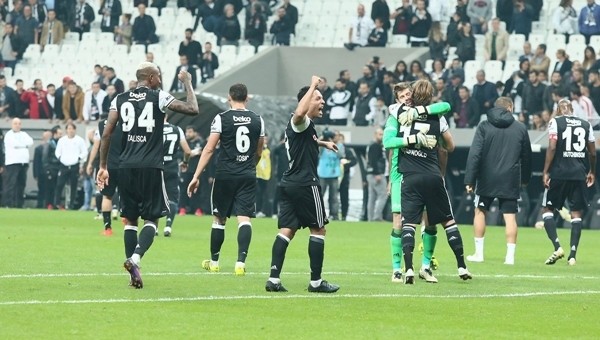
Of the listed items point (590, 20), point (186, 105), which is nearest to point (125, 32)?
point (590, 20)

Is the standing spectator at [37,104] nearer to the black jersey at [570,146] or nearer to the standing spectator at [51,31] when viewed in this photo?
the standing spectator at [51,31]

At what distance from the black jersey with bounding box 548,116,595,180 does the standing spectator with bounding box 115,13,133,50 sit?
77.8ft

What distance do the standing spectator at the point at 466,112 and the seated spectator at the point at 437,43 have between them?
3.11 metres

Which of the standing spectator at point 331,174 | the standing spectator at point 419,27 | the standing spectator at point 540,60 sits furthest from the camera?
the standing spectator at point 419,27

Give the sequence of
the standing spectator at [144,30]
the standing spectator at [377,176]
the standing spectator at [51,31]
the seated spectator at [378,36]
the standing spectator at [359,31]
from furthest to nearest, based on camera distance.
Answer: the standing spectator at [51,31], the standing spectator at [144,30], the standing spectator at [359,31], the seated spectator at [378,36], the standing spectator at [377,176]

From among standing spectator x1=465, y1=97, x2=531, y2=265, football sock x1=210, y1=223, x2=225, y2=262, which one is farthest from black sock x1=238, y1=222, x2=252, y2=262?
standing spectator x1=465, y1=97, x2=531, y2=265

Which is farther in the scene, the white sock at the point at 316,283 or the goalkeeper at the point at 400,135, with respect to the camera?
the goalkeeper at the point at 400,135

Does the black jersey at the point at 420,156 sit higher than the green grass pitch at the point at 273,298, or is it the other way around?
the black jersey at the point at 420,156

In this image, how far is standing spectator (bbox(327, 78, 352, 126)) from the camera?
1346 inches

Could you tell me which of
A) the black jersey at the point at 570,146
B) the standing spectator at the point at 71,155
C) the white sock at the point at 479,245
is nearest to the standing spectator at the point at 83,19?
the standing spectator at the point at 71,155

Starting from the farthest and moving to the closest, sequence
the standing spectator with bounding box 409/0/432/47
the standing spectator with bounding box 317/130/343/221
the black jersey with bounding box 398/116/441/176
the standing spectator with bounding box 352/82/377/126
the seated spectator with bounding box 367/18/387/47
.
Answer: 1. the seated spectator with bounding box 367/18/387/47
2. the standing spectator with bounding box 409/0/432/47
3. the standing spectator with bounding box 352/82/377/126
4. the standing spectator with bounding box 317/130/343/221
5. the black jersey with bounding box 398/116/441/176

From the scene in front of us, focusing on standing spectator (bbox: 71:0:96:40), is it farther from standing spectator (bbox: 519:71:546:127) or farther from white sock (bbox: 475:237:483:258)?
white sock (bbox: 475:237:483:258)

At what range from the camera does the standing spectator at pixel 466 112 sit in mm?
32062

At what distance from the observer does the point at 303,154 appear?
13656mm
